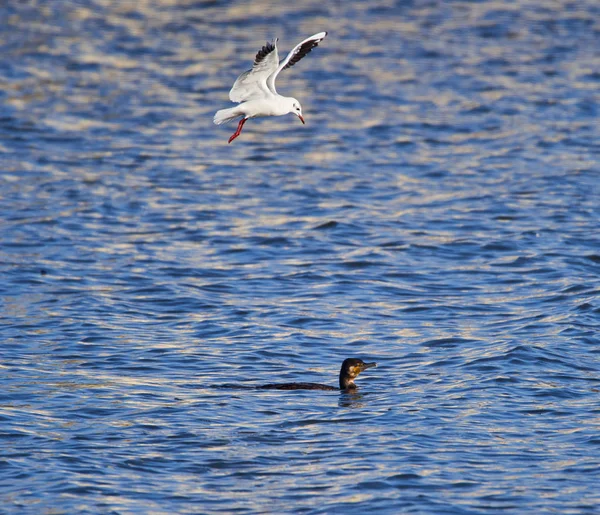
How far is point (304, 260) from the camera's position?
16.2 m

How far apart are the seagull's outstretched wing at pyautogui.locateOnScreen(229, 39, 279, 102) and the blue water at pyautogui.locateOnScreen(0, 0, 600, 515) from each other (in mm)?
2658

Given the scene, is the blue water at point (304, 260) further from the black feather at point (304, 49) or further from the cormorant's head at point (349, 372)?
the black feather at point (304, 49)

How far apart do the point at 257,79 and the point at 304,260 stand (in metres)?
4.21

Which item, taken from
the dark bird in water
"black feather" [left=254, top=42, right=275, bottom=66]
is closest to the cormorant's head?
the dark bird in water

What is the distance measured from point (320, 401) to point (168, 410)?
1.42 meters

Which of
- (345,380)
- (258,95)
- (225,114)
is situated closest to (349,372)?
(345,380)

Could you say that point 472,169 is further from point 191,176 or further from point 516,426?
point 516,426

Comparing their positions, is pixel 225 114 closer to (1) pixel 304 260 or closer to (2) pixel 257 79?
(2) pixel 257 79

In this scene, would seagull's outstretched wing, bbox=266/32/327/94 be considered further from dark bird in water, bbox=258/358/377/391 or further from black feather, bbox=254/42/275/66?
dark bird in water, bbox=258/358/377/391

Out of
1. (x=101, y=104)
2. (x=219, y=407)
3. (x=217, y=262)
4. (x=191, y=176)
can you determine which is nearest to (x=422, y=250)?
(x=217, y=262)

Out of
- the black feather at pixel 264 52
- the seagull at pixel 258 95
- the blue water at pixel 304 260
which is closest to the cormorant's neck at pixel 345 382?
the blue water at pixel 304 260

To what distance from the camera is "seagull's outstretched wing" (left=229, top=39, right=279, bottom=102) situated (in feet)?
39.7

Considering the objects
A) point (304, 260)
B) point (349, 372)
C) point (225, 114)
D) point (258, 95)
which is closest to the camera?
point (349, 372)

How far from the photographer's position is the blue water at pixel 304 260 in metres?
9.63
